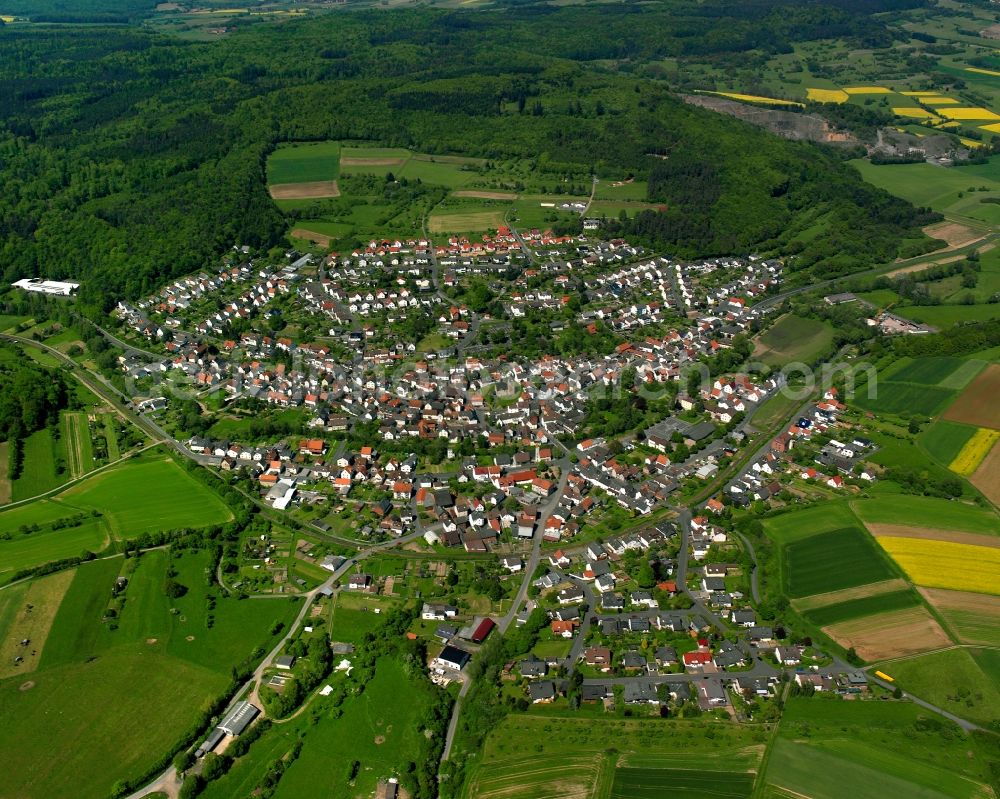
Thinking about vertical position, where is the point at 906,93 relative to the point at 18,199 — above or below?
above

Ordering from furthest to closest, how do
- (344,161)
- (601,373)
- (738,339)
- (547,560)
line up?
(344,161), (738,339), (601,373), (547,560)

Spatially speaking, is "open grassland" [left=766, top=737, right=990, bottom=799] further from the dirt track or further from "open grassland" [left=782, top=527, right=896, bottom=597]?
the dirt track

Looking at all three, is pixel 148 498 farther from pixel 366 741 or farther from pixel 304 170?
pixel 304 170

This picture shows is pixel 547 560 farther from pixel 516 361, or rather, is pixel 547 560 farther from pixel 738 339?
pixel 738 339

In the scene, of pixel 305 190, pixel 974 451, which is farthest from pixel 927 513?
pixel 305 190

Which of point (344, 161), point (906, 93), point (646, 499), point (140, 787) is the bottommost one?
point (140, 787)

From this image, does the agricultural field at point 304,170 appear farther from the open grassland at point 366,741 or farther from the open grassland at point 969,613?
the open grassland at point 969,613

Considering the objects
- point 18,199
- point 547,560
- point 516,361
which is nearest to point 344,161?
point 18,199

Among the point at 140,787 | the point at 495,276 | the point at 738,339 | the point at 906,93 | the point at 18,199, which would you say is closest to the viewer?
the point at 140,787

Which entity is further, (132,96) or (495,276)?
(132,96)
